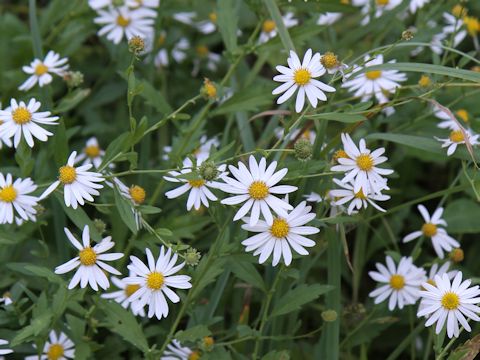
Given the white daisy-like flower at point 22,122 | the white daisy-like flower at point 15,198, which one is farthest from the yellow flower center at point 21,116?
the white daisy-like flower at point 15,198

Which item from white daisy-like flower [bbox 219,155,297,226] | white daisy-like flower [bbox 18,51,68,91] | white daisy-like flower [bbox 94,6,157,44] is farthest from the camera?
white daisy-like flower [bbox 94,6,157,44]

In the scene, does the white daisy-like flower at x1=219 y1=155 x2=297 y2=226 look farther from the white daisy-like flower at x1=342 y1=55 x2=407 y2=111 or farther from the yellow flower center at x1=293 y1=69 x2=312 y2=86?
the white daisy-like flower at x1=342 y1=55 x2=407 y2=111

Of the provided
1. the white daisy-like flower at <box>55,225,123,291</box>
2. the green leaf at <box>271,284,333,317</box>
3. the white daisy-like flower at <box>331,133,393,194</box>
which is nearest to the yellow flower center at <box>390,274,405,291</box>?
the green leaf at <box>271,284,333,317</box>

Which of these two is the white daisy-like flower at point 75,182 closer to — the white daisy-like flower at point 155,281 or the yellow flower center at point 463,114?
Result: the white daisy-like flower at point 155,281

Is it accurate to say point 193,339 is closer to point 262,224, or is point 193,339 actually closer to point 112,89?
point 262,224

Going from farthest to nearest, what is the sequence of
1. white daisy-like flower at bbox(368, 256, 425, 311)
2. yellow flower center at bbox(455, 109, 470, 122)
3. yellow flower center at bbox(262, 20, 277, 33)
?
1. yellow flower center at bbox(262, 20, 277, 33)
2. yellow flower center at bbox(455, 109, 470, 122)
3. white daisy-like flower at bbox(368, 256, 425, 311)

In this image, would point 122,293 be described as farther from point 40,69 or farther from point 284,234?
point 40,69
